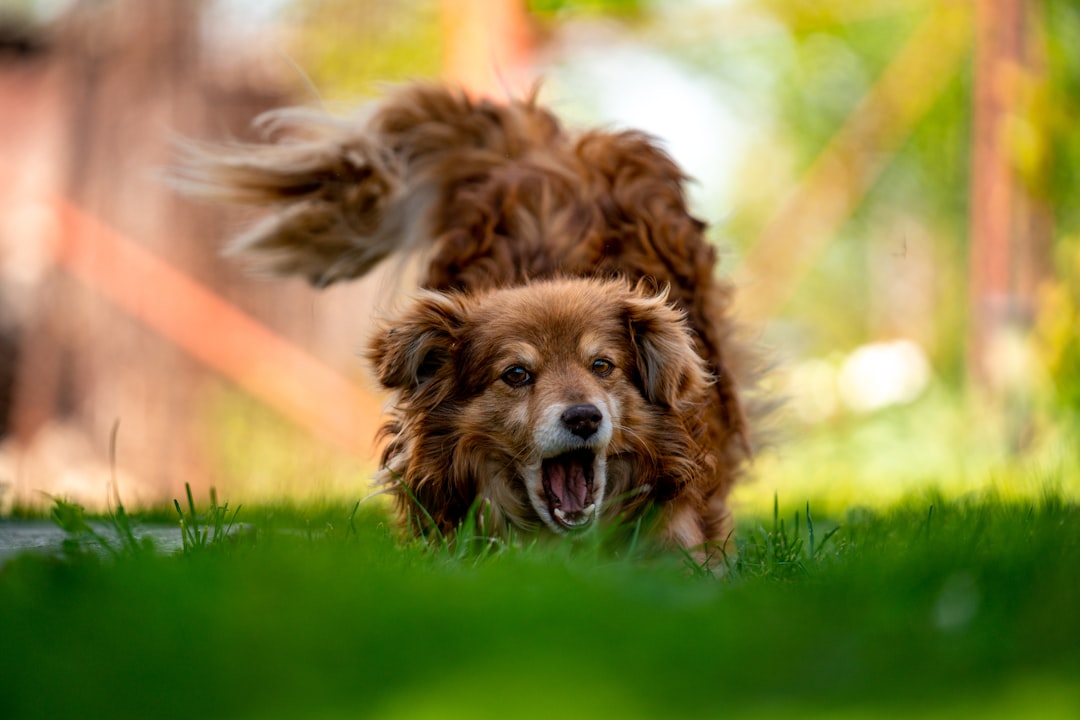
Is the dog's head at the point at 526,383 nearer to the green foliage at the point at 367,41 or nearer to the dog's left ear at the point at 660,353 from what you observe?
the dog's left ear at the point at 660,353

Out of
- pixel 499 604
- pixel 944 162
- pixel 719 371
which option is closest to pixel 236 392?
pixel 719 371

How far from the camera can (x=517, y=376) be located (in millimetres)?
3828

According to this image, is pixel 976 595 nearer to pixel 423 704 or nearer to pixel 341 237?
pixel 423 704

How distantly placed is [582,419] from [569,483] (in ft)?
1.11

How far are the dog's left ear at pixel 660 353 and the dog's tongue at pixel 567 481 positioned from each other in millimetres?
338

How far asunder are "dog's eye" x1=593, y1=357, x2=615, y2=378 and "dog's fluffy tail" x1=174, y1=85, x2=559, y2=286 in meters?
1.43

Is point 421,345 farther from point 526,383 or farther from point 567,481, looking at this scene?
point 567,481

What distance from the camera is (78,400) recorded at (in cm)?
1016

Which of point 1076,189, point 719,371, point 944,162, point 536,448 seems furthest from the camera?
point 944,162

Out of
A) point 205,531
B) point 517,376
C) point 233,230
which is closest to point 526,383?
point 517,376

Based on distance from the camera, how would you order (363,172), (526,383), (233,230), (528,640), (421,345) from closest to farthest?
1. (528,640)
2. (526,383)
3. (421,345)
4. (363,172)
5. (233,230)

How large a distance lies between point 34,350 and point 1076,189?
8.30 meters

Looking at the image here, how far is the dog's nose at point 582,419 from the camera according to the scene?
11.8ft

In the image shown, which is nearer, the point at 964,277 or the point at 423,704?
the point at 423,704
